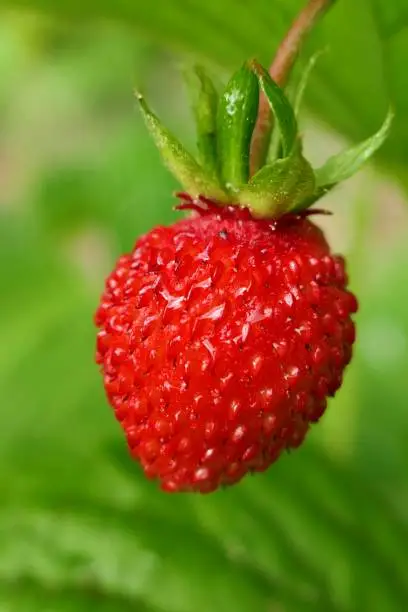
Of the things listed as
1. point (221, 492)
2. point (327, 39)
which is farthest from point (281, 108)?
point (221, 492)

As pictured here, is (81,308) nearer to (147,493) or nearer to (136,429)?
(147,493)

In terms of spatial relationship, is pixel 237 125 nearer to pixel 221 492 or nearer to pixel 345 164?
pixel 345 164

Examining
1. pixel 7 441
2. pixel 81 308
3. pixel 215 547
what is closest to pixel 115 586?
pixel 215 547

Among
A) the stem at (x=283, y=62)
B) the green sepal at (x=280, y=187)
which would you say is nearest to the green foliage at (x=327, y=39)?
the stem at (x=283, y=62)

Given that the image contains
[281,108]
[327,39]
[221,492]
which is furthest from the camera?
[221,492]

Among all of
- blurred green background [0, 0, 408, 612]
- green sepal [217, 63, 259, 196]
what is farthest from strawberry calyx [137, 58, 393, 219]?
blurred green background [0, 0, 408, 612]

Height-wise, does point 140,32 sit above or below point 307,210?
above

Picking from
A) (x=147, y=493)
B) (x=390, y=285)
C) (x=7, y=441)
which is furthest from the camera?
(x=390, y=285)

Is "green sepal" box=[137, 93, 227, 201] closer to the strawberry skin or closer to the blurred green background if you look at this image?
the strawberry skin

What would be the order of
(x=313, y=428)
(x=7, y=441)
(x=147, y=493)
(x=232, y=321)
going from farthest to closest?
→ (x=7, y=441), (x=313, y=428), (x=147, y=493), (x=232, y=321)
